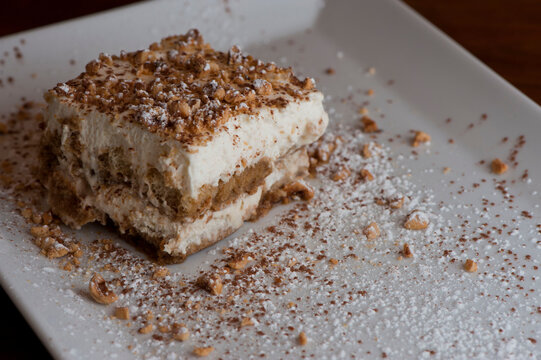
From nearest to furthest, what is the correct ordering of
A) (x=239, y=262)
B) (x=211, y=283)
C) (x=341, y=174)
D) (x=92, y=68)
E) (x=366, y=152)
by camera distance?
(x=211, y=283) < (x=239, y=262) < (x=92, y=68) < (x=341, y=174) < (x=366, y=152)

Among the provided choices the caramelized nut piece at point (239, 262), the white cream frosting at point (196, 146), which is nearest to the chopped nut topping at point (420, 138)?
the white cream frosting at point (196, 146)

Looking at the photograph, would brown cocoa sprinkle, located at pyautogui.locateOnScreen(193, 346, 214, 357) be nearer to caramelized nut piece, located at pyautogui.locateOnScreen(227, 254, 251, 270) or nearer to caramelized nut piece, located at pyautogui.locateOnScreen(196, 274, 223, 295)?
caramelized nut piece, located at pyautogui.locateOnScreen(196, 274, 223, 295)

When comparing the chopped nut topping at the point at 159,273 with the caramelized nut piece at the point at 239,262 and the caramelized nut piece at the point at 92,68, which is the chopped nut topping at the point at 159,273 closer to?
the caramelized nut piece at the point at 239,262

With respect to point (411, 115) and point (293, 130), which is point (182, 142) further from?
point (411, 115)

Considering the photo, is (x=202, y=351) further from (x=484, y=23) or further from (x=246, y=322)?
(x=484, y=23)

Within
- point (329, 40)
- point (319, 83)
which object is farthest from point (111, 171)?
point (329, 40)

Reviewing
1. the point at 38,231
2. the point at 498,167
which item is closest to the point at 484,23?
the point at 498,167
